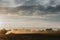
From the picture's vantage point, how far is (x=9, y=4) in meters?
1.58

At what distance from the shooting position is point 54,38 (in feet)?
4.79

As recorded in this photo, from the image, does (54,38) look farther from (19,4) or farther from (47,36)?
(19,4)

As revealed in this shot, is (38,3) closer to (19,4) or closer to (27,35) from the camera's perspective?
(19,4)

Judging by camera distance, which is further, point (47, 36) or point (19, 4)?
point (19, 4)

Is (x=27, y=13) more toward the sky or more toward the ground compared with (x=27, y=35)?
more toward the sky

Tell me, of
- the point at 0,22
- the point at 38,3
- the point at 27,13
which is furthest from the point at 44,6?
the point at 0,22

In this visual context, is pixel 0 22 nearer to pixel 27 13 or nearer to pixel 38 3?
pixel 27 13

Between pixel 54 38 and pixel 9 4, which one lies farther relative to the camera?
pixel 9 4

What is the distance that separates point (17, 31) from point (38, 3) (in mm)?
306

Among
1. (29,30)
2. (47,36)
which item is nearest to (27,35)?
(29,30)

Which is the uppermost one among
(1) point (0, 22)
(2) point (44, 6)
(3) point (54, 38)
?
(2) point (44, 6)

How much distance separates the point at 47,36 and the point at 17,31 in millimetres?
255

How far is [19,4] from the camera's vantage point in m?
1.57

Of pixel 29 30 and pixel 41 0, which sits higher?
pixel 41 0
